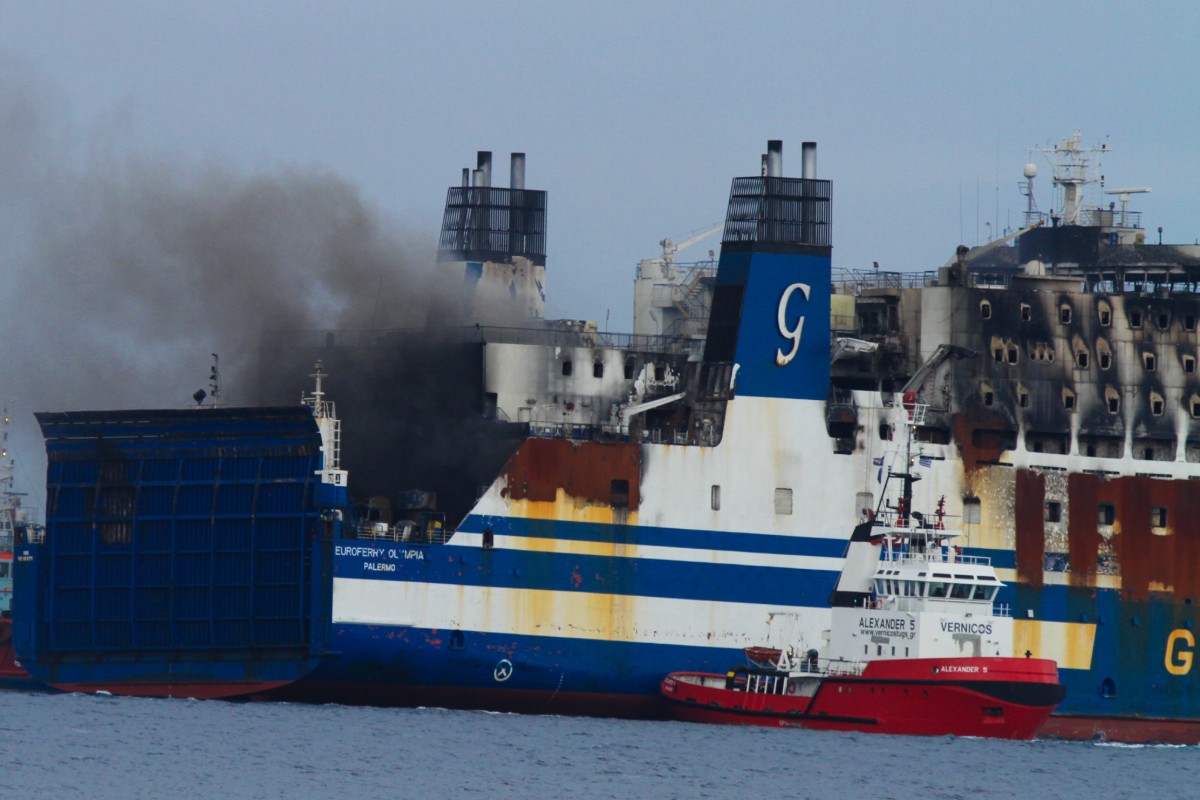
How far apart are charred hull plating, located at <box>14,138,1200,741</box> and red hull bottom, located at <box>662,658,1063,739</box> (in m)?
1.30

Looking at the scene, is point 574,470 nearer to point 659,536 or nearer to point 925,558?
point 659,536

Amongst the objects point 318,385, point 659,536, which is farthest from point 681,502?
point 318,385

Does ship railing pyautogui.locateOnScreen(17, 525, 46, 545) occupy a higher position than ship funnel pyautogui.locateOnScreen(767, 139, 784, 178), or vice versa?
ship funnel pyautogui.locateOnScreen(767, 139, 784, 178)

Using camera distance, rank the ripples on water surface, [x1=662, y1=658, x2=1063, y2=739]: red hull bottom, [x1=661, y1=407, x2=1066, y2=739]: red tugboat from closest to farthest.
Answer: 1. the ripples on water surface
2. [x1=662, y1=658, x2=1063, y2=739]: red hull bottom
3. [x1=661, y1=407, x2=1066, y2=739]: red tugboat

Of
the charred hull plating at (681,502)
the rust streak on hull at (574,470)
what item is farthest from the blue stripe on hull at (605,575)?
the rust streak on hull at (574,470)

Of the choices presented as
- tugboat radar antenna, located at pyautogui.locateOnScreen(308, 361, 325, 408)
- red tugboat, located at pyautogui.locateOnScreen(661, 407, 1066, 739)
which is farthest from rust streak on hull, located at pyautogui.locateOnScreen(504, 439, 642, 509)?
red tugboat, located at pyautogui.locateOnScreen(661, 407, 1066, 739)

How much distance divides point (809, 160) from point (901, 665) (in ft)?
41.4


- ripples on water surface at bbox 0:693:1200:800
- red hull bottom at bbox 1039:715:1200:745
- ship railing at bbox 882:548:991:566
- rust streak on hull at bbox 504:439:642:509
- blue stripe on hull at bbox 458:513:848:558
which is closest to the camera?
ripples on water surface at bbox 0:693:1200:800

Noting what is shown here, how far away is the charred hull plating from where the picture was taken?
59.7 m

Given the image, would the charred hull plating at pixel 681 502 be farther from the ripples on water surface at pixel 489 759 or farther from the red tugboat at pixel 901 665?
the ripples on water surface at pixel 489 759

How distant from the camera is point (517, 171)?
70.8 m

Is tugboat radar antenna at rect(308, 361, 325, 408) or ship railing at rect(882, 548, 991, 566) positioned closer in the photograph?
ship railing at rect(882, 548, 991, 566)

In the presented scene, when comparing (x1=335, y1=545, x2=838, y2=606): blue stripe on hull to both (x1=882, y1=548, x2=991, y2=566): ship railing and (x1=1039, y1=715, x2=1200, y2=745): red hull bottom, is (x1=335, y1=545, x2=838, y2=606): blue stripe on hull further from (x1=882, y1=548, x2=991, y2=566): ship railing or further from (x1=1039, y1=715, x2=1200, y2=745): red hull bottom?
(x1=1039, y1=715, x2=1200, y2=745): red hull bottom

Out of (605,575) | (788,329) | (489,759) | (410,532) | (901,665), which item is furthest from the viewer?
(788,329)
